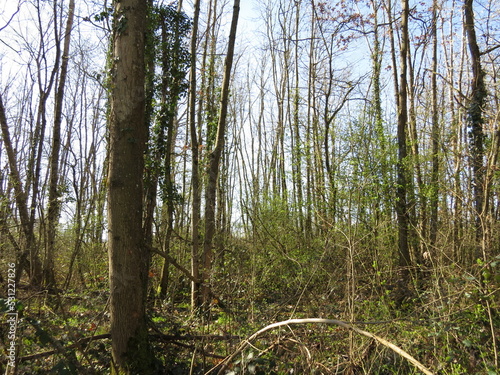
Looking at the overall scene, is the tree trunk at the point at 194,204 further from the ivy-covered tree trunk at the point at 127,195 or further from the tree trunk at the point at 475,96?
the tree trunk at the point at 475,96

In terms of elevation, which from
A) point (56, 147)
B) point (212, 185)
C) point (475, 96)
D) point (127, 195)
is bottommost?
point (127, 195)

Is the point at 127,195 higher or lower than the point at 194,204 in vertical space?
lower

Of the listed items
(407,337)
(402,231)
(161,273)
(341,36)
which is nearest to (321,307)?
(407,337)

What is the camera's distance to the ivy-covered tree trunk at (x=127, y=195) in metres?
3.68

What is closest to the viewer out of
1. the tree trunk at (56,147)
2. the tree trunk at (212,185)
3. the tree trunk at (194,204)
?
the tree trunk at (194,204)

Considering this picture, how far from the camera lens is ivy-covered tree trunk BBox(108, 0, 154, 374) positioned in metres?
3.68

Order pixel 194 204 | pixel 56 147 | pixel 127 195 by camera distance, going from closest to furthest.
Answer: pixel 127 195, pixel 194 204, pixel 56 147

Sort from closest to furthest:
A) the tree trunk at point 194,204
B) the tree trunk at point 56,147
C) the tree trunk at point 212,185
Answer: the tree trunk at point 194,204 → the tree trunk at point 212,185 → the tree trunk at point 56,147

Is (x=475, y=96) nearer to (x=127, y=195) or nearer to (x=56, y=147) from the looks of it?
(x=127, y=195)

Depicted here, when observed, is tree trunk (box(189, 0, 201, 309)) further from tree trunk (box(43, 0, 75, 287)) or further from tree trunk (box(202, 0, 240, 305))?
tree trunk (box(43, 0, 75, 287))

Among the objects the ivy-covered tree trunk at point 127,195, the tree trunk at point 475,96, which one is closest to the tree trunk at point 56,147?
the ivy-covered tree trunk at point 127,195

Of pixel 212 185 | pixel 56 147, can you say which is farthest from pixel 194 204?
pixel 56 147

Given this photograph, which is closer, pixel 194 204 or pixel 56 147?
pixel 194 204

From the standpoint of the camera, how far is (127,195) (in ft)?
12.4
